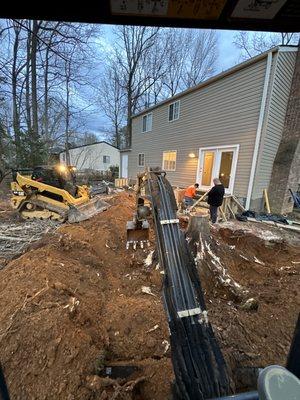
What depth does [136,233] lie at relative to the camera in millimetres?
5371

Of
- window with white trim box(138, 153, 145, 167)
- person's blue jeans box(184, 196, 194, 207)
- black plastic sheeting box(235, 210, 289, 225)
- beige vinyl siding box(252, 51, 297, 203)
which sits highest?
beige vinyl siding box(252, 51, 297, 203)

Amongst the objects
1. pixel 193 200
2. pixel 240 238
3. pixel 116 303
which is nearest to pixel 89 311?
pixel 116 303

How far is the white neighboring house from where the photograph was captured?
3108 cm

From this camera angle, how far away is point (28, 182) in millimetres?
7855

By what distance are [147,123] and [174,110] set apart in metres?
3.68

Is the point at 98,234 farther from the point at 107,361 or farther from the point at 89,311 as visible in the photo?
the point at 107,361

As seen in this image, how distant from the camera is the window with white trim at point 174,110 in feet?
45.1

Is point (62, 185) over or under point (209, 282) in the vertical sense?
over

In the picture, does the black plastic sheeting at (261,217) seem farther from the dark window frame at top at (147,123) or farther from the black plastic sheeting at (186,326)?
the dark window frame at top at (147,123)

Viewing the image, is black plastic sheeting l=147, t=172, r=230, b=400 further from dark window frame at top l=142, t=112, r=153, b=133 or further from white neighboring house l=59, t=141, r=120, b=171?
white neighboring house l=59, t=141, r=120, b=171

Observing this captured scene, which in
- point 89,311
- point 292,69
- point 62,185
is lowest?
point 89,311

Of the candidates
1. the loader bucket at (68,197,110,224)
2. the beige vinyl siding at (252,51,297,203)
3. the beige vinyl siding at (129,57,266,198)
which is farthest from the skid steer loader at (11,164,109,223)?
the beige vinyl siding at (252,51,297,203)

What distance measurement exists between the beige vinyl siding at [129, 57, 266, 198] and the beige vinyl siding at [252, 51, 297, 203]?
44 centimetres

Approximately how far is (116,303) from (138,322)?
62 cm
